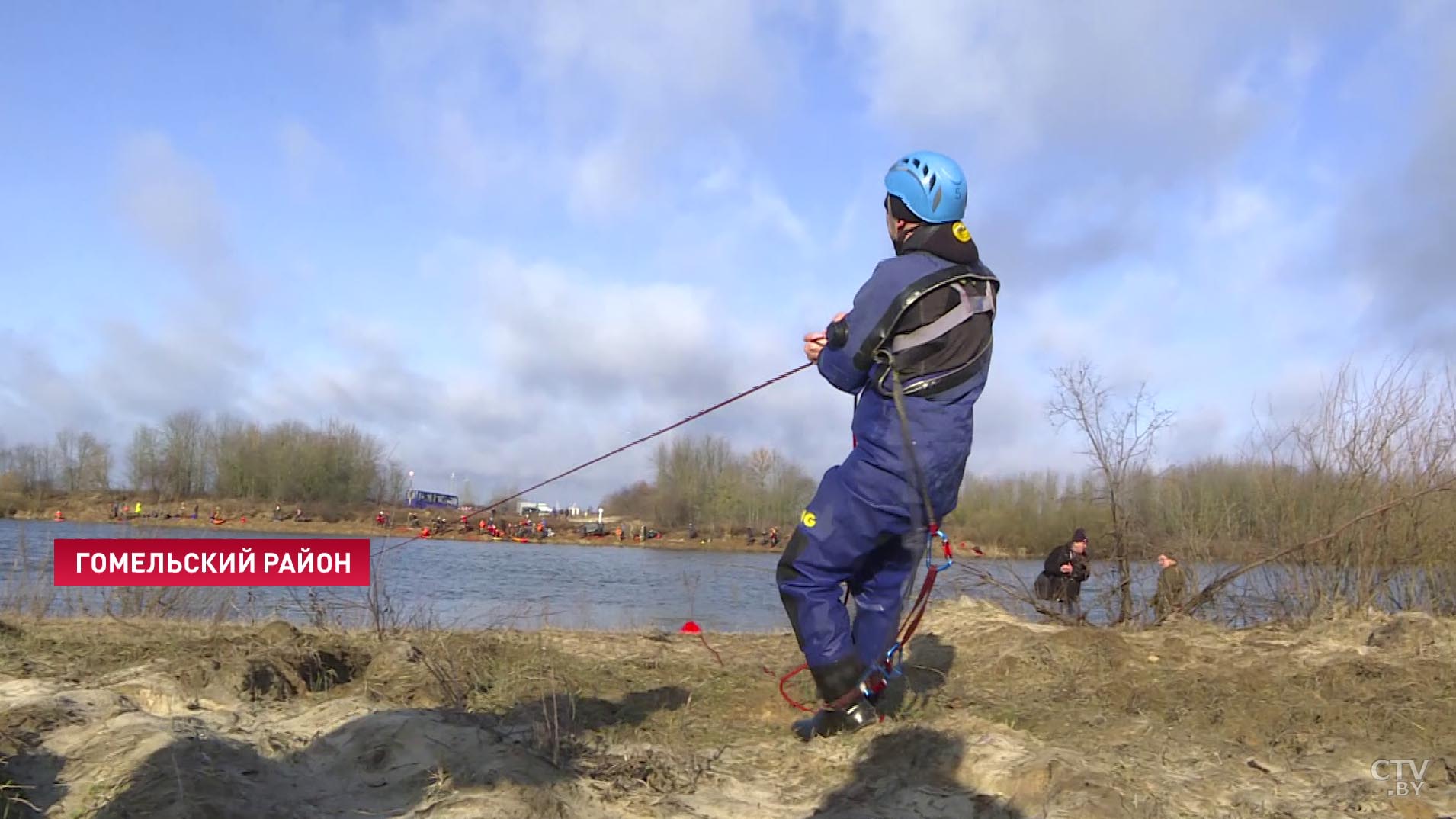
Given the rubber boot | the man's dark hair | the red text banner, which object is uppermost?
the man's dark hair

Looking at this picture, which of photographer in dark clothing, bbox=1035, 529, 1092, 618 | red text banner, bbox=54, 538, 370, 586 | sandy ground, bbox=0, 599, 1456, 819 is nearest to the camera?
sandy ground, bbox=0, 599, 1456, 819

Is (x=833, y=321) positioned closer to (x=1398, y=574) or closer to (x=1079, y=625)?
(x=1079, y=625)

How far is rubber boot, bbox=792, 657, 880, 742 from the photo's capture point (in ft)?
12.6

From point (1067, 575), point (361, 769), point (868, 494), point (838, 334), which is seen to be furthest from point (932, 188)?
point (1067, 575)

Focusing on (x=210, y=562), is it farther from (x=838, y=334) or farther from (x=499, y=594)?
(x=838, y=334)

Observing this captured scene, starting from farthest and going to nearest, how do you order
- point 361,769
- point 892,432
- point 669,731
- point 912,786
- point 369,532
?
point 369,532 → point 669,731 → point 892,432 → point 912,786 → point 361,769

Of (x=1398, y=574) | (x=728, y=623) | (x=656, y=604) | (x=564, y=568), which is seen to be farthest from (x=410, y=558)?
(x=1398, y=574)

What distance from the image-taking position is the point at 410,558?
1886 centimetres

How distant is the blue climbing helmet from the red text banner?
4.54m

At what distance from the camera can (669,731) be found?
3.96m

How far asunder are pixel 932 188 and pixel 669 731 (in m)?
2.45

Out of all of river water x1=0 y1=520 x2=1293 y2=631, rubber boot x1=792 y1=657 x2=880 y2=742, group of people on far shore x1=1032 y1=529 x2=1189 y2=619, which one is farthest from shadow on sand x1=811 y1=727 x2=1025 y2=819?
group of people on far shore x1=1032 y1=529 x2=1189 y2=619

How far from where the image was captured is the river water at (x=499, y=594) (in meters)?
7.16

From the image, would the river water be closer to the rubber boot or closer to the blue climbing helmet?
the rubber boot
